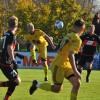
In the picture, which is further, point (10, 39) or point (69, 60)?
point (10, 39)

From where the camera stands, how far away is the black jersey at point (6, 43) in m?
11.7

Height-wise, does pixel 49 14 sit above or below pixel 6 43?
below

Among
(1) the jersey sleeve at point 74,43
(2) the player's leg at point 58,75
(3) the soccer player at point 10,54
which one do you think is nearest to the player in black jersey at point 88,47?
(3) the soccer player at point 10,54

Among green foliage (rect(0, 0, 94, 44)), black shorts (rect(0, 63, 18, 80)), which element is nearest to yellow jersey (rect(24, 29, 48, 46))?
black shorts (rect(0, 63, 18, 80))

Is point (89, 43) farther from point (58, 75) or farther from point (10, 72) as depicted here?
point (58, 75)

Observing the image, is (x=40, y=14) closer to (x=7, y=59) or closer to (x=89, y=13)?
(x=89, y=13)

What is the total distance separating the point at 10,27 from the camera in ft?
38.5

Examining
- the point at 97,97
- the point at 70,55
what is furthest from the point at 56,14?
the point at 70,55

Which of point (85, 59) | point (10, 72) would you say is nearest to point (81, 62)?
point (85, 59)

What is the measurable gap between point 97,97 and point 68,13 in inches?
1361

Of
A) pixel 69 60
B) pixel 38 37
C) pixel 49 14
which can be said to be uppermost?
pixel 69 60

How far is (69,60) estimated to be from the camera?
1109 centimetres

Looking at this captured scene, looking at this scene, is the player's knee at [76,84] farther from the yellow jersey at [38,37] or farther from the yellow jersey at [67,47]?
the yellow jersey at [38,37]

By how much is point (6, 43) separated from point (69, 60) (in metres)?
1.58
